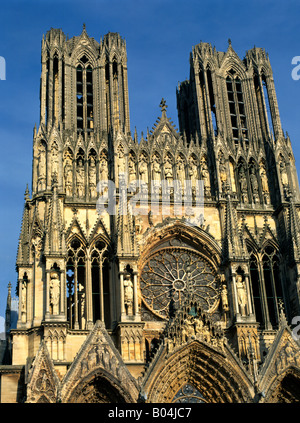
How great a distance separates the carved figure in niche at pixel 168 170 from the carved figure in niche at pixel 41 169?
14.9ft

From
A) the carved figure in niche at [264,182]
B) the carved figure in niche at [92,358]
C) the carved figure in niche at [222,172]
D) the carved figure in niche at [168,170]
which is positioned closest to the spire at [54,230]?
the carved figure in niche at [92,358]

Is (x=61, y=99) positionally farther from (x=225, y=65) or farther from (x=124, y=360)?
(x=124, y=360)

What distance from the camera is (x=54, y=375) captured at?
23.1m

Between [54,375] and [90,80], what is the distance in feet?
44.6

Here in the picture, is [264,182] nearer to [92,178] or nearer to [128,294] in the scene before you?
[92,178]

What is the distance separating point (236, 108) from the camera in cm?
3222

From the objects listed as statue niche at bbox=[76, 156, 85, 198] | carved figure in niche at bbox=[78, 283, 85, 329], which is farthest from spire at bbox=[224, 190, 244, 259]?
statue niche at bbox=[76, 156, 85, 198]

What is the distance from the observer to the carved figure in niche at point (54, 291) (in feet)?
82.3

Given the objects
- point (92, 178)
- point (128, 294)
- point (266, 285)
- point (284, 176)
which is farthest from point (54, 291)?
point (284, 176)

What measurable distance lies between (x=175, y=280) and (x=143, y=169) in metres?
4.58

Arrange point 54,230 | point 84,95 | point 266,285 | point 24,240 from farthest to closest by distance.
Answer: point 84,95, point 266,285, point 24,240, point 54,230

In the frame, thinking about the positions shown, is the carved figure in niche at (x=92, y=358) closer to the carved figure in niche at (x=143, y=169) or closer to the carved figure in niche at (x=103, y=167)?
the carved figure in niche at (x=103, y=167)
